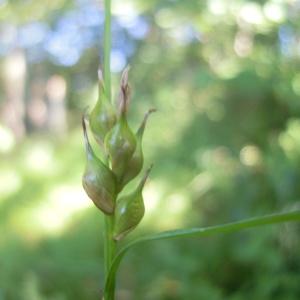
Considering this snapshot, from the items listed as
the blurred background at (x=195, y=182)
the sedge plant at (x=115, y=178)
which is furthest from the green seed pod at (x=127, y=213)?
the blurred background at (x=195, y=182)

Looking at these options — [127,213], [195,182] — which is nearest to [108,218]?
[127,213]

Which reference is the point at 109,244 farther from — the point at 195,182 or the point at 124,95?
the point at 195,182

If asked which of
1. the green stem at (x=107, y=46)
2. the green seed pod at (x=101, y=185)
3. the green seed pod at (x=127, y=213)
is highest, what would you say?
the green stem at (x=107, y=46)

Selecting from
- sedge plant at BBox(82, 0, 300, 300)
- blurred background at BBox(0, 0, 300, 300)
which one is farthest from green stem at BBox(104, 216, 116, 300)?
blurred background at BBox(0, 0, 300, 300)

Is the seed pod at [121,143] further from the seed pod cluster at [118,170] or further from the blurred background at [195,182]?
the blurred background at [195,182]

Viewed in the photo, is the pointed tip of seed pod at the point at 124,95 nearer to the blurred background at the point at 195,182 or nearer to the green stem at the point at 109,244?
the green stem at the point at 109,244

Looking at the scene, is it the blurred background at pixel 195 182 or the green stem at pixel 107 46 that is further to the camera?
the blurred background at pixel 195 182

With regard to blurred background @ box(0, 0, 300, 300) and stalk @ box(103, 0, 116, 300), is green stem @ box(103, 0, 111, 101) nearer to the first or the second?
stalk @ box(103, 0, 116, 300)

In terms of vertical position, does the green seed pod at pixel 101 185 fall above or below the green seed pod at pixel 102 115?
below

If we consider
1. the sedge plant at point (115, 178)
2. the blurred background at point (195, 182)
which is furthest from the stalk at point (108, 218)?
the blurred background at point (195, 182)

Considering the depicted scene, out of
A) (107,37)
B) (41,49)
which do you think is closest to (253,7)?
(107,37)
